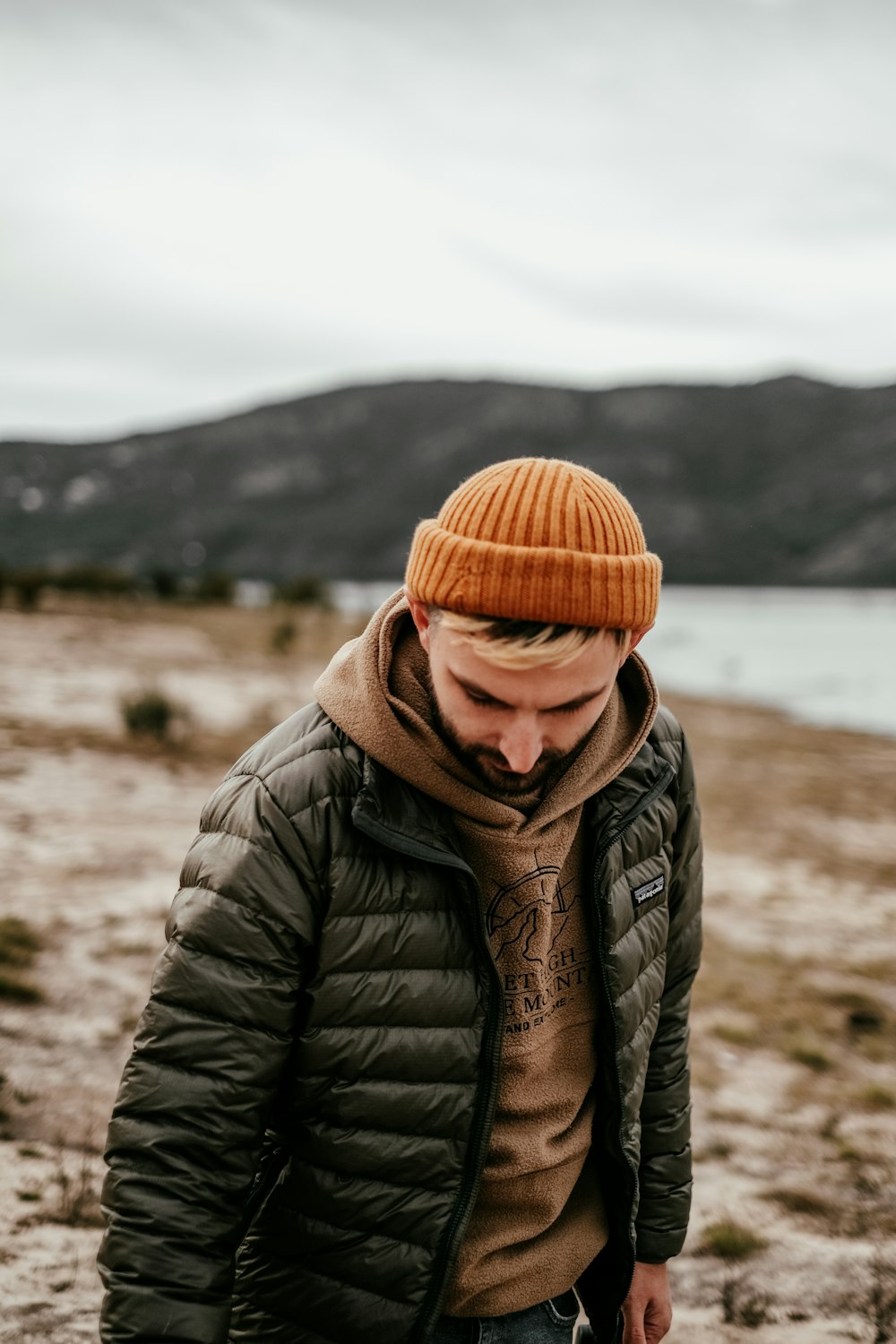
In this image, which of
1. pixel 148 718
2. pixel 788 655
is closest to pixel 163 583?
pixel 788 655

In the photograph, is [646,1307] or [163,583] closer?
[646,1307]

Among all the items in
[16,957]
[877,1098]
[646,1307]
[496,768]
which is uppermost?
[496,768]

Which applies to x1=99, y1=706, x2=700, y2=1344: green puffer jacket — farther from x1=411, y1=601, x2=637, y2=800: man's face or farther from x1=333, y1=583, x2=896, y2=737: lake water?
x1=333, y1=583, x2=896, y2=737: lake water

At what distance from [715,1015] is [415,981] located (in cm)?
415

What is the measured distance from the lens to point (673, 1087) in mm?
1963

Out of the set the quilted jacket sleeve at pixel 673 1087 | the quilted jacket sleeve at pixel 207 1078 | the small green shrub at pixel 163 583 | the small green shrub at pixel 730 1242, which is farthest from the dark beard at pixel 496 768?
the small green shrub at pixel 163 583

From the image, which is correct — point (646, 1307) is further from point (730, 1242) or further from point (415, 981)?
point (730, 1242)

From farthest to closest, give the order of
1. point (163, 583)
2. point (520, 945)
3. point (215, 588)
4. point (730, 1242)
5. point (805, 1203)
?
point (215, 588) → point (163, 583) → point (805, 1203) → point (730, 1242) → point (520, 945)

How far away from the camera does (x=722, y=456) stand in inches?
4419

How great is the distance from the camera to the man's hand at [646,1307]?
6.33 feet

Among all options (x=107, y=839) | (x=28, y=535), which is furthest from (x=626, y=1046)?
(x=28, y=535)

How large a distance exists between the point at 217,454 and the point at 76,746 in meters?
108

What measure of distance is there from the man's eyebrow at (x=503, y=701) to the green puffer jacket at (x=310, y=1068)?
0.19 m

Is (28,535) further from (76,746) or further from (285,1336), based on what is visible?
(285,1336)
